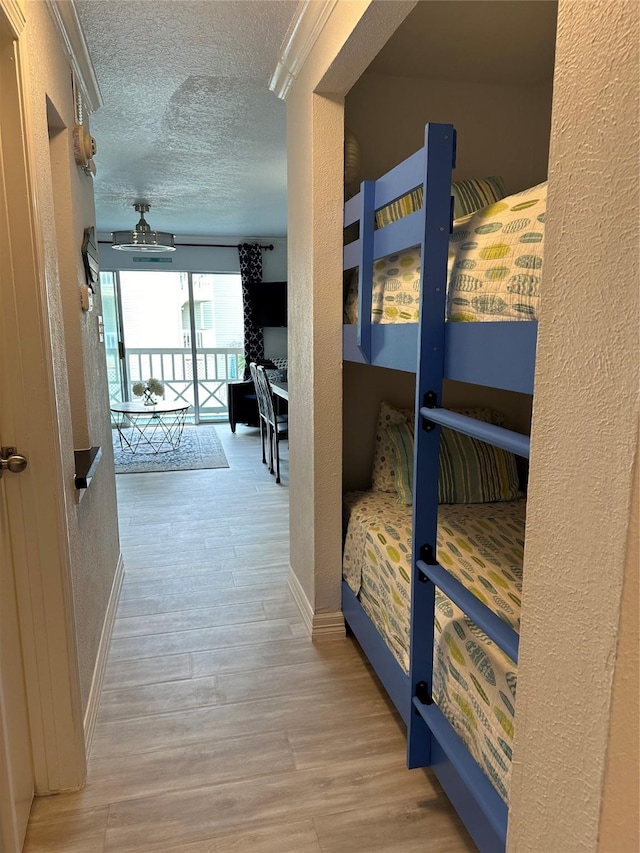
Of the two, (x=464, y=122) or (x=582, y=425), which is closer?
(x=582, y=425)

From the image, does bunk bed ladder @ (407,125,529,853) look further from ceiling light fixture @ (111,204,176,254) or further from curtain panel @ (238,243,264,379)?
→ curtain panel @ (238,243,264,379)

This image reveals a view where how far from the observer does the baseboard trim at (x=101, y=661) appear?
1.85 meters

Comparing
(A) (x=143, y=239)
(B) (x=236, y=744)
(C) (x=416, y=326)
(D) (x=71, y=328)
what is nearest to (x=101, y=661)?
(B) (x=236, y=744)

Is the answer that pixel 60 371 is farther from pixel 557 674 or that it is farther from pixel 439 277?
pixel 557 674

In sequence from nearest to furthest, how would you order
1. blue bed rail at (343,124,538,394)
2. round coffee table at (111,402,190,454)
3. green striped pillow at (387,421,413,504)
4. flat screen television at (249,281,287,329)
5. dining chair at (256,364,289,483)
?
1. blue bed rail at (343,124,538,394)
2. green striped pillow at (387,421,413,504)
3. dining chair at (256,364,289,483)
4. round coffee table at (111,402,190,454)
5. flat screen television at (249,281,287,329)

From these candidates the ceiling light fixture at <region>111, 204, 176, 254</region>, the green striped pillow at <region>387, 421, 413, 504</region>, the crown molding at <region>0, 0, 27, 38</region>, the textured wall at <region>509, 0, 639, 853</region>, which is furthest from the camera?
the ceiling light fixture at <region>111, 204, 176, 254</region>

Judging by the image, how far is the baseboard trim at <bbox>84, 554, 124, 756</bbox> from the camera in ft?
6.06

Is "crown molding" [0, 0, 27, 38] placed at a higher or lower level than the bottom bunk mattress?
higher

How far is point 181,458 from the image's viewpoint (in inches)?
227

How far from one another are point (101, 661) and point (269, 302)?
18.9 feet

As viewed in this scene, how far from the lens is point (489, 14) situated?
2062 mm

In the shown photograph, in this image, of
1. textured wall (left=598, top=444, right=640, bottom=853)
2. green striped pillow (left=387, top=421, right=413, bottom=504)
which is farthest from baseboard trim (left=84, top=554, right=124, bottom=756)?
textured wall (left=598, top=444, right=640, bottom=853)

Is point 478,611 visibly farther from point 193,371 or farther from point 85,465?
point 193,371

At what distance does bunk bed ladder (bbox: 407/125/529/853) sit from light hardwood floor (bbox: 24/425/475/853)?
0.20 meters
